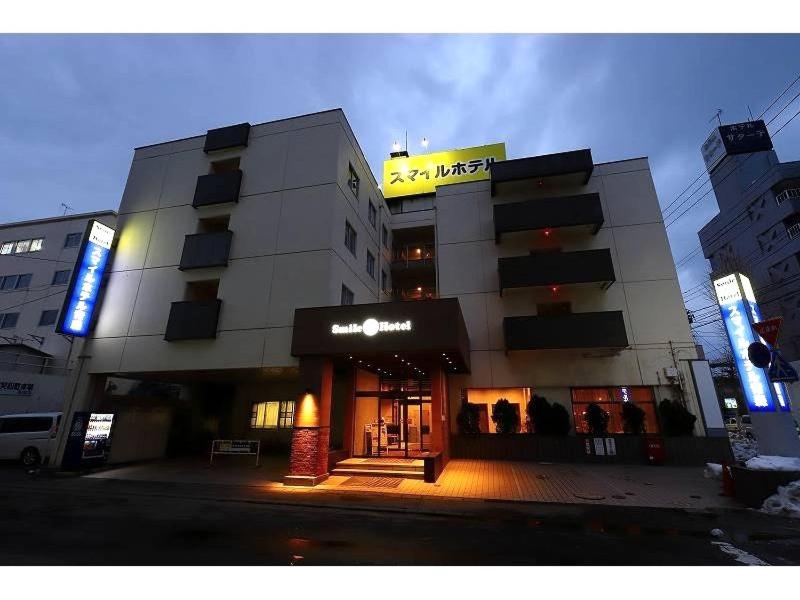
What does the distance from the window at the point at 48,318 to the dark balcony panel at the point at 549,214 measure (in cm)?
3419

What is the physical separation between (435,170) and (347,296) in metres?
17.3

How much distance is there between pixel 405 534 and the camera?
24.0ft

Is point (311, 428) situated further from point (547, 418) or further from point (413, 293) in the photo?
point (413, 293)

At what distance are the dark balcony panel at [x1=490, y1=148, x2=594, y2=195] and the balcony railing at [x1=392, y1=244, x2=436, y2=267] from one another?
262 inches

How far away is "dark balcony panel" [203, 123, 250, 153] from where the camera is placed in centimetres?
1872

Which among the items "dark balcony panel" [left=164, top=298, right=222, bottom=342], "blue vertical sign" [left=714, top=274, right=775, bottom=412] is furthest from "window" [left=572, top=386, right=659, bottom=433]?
"dark balcony panel" [left=164, top=298, right=222, bottom=342]

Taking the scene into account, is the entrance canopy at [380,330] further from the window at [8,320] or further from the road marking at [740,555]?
the window at [8,320]

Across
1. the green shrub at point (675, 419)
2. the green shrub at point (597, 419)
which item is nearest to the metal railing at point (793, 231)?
the green shrub at point (675, 419)

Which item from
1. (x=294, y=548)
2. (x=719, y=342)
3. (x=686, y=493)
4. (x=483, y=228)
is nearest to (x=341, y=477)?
(x=294, y=548)

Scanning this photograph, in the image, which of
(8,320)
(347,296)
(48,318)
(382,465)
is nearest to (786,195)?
(347,296)

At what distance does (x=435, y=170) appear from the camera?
30.0 meters

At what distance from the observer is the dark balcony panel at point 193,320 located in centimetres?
1540

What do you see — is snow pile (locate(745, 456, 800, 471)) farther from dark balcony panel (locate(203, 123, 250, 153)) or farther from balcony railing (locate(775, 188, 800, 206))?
balcony railing (locate(775, 188, 800, 206))

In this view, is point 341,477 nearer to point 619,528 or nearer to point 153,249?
point 619,528
